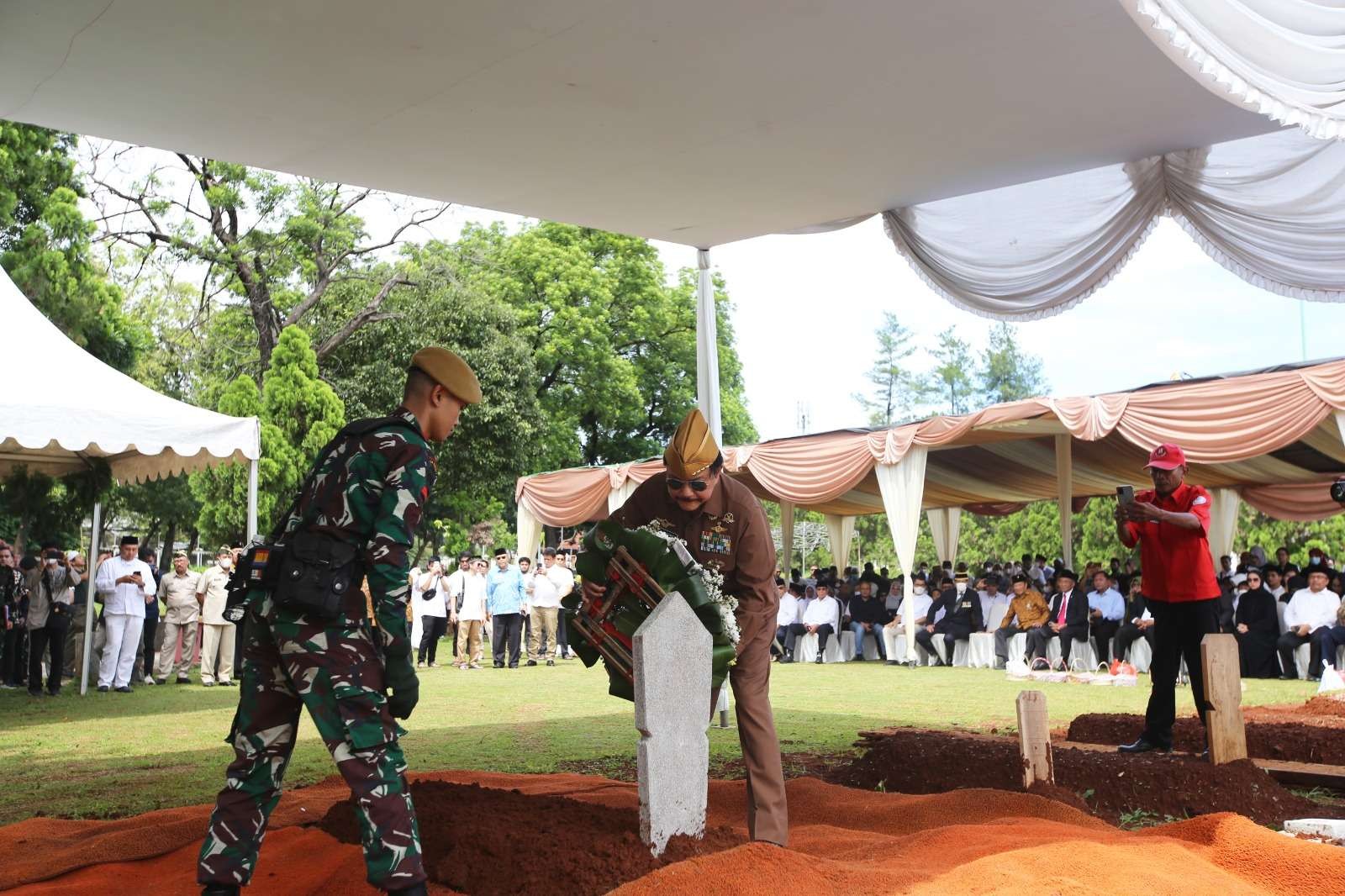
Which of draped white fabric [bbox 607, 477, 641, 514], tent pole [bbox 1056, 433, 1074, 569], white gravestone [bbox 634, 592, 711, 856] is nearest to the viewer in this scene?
white gravestone [bbox 634, 592, 711, 856]

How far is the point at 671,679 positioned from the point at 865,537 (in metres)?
48.1

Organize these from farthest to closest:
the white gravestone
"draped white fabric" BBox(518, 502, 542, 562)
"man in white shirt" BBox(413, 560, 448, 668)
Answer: "draped white fabric" BBox(518, 502, 542, 562) < "man in white shirt" BBox(413, 560, 448, 668) < the white gravestone

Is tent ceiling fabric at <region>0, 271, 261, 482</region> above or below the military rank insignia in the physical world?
above

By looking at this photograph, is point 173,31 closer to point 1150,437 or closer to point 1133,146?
point 1133,146

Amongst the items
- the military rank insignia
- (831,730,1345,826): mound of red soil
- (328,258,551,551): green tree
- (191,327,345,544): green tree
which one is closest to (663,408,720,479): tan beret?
the military rank insignia

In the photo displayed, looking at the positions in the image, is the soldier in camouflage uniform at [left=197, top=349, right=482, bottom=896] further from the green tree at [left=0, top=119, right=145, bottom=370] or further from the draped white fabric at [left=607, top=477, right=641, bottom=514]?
the green tree at [left=0, top=119, right=145, bottom=370]

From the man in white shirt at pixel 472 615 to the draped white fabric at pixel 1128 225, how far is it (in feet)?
42.5

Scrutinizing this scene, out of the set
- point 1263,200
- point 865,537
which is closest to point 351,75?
point 1263,200

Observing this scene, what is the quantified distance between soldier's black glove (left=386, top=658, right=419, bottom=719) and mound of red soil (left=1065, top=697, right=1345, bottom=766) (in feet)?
19.2

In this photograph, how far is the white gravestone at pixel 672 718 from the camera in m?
4.50

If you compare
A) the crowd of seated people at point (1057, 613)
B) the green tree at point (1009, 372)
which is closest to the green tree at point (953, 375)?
the green tree at point (1009, 372)

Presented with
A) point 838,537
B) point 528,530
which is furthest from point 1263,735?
point 838,537

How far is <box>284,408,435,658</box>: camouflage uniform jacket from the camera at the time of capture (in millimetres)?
3881

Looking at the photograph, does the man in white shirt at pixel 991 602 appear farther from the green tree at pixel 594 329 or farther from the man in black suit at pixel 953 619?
the green tree at pixel 594 329
